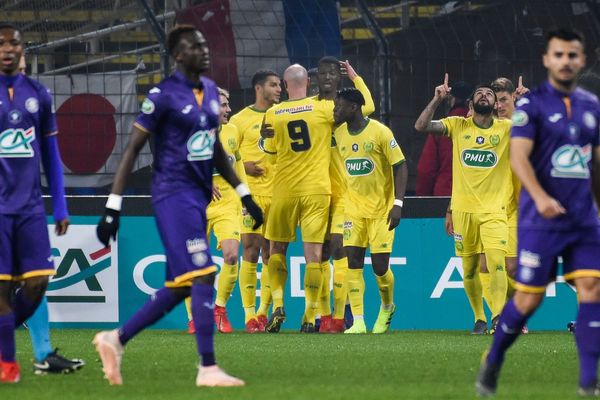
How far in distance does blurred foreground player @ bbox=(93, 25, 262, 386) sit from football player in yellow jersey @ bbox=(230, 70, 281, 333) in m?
6.00

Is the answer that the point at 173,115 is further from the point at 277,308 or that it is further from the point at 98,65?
the point at 98,65

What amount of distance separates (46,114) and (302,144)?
5.90 meters

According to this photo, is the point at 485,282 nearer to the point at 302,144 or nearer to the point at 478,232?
the point at 478,232

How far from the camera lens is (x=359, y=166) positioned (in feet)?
45.4

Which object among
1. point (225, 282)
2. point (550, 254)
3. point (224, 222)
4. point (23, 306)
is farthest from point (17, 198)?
point (225, 282)

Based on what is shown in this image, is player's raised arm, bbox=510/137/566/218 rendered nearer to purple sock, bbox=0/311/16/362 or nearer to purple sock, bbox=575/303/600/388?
purple sock, bbox=575/303/600/388

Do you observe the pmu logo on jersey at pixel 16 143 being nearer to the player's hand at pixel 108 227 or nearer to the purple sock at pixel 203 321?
the player's hand at pixel 108 227

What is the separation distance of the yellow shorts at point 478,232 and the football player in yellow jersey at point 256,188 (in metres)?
1.96

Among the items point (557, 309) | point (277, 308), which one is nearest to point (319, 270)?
point (277, 308)

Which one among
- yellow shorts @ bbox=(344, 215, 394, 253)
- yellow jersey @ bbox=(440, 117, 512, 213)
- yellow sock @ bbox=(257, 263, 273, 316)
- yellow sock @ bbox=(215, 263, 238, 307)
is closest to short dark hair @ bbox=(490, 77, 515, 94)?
yellow jersey @ bbox=(440, 117, 512, 213)

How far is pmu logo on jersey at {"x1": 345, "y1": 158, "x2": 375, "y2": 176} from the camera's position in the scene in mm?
13773

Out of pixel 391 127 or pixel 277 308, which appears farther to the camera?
pixel 391 127

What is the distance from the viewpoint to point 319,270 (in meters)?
13.7

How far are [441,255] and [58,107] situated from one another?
14.1ft
